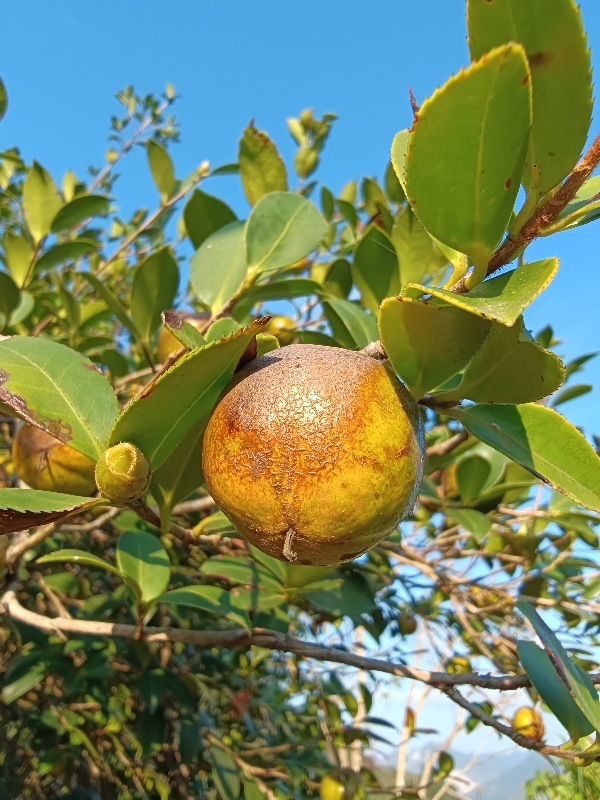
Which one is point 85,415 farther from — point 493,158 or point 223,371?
point 493,158

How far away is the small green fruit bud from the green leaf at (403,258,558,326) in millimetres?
394

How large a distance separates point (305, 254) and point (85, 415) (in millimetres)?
710

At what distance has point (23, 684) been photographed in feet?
6.47

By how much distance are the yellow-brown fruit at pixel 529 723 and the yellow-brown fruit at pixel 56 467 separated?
4.78ft

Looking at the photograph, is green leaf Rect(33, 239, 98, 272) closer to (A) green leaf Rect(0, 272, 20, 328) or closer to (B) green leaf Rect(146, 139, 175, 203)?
(A) green leaf Rect(0, 272, 20, 328)

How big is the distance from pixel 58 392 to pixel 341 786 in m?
2.30

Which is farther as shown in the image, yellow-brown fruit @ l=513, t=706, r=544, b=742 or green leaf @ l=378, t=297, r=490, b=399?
yellow-brown fruit @ l=513, t=706, r=544, b=742

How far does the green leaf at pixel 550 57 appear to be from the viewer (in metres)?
0.57

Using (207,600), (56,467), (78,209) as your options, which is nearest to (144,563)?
(207,600)

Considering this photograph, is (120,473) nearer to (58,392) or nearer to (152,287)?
(58,392)

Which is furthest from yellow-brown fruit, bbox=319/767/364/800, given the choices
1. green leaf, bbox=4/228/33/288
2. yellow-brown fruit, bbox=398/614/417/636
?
green leaf, bbox=4/228/33/288

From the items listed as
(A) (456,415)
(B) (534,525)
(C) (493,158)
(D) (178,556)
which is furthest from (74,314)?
(B) (534,525)

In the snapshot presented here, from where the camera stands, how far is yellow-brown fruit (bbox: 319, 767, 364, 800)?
8.04 feet

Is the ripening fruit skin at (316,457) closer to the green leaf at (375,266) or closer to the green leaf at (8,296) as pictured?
the green leaf at (375,266)
